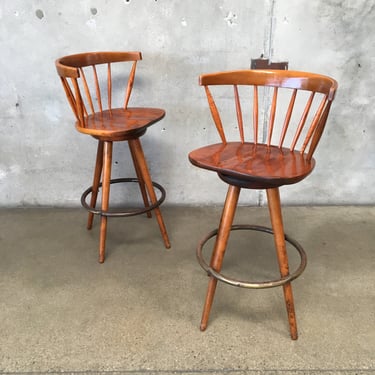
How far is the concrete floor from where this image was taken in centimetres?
144

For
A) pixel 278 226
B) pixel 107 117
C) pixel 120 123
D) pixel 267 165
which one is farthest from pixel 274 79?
pixel 107 117

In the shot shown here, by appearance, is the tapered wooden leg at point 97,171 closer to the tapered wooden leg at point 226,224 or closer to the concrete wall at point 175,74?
the concrete wall at point 175,74

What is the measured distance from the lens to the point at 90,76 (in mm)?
2227

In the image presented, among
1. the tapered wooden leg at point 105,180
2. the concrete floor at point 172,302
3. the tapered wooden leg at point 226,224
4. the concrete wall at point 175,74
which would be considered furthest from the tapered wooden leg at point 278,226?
the concrete wall at point 175,74

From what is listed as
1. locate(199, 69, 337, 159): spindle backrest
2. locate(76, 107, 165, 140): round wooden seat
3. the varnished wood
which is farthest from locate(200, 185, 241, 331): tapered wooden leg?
locate(76, 107, 165, 140): round wooden seat

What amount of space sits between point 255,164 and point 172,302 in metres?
0.76

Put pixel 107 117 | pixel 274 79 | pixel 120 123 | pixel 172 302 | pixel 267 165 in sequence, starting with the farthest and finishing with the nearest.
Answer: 1. pixel 107 117
2. pixel 120 123
3. pixel 172 302
4. pixel 274 79
5. pixel 267 165

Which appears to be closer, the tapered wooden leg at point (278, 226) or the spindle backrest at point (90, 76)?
the tapered wooden leg at point (278, 226)

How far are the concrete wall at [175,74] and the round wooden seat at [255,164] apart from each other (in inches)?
31.5

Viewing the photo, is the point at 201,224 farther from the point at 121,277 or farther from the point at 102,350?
the point at 102,350

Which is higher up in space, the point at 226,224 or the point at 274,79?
the point at 274,79

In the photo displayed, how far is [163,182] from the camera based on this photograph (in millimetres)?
2492

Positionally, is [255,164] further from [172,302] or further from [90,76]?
[90,76]

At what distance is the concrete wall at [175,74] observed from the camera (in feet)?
6.88
